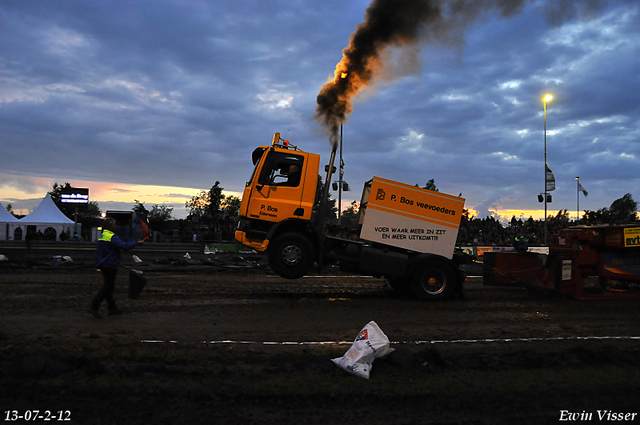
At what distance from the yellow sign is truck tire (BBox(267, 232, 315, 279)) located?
7.59 m

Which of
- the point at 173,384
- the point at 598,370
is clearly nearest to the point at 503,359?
the point at 598,370

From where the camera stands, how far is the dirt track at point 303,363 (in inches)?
143

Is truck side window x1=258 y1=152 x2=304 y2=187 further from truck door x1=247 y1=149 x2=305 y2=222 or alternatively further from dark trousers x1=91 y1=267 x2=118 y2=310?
dark trousers x1=91 y1=267 x2=118 y2=310

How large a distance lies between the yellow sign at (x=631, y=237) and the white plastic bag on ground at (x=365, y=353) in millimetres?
8412

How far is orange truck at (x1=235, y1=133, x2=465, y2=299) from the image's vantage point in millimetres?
9094

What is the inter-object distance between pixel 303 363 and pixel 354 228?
526 cm

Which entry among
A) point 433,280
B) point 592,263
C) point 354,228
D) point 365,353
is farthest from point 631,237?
point 365,353

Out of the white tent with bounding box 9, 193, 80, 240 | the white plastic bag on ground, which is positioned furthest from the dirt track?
the white tent with bounding box 9, 193, 80, 240

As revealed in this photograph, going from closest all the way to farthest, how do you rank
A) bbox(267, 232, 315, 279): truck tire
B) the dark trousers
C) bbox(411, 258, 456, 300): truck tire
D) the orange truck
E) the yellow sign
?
the dark trousers < bbox(267, 232, 315, 279): truck tire < the orange truck < bbox(411, 258, 456, 300): truck tire < the yellow sign

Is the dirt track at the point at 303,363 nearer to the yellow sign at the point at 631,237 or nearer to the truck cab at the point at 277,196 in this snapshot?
the truck cab at the point at 277,196

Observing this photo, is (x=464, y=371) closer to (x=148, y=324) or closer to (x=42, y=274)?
(x=148, y=324)

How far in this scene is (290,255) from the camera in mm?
8969

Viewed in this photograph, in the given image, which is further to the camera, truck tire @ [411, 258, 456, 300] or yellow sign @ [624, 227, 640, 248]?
yellow sign @ [624, 227, 640, 248]

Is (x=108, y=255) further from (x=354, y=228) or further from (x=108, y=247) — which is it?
(x=354, y=228)
